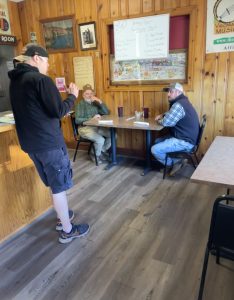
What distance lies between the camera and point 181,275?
1.76 meters

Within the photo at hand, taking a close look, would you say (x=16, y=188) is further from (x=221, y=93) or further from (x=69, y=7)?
(x=69, y=7)

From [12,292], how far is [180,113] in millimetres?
2346

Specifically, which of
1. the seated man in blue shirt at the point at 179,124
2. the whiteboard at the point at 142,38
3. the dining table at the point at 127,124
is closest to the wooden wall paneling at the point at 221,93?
the seated man in blue shirt at the point at 179,124

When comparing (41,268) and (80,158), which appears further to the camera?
(80,158)

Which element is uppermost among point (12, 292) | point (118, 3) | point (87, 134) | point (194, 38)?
point (118, 3)

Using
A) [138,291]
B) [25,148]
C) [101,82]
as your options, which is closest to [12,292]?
[138,291]

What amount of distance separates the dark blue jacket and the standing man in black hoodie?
1.54 m

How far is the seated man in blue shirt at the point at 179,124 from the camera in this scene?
2.99 metres

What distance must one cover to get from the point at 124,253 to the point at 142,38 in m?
2.81

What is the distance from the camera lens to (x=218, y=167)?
1646 mm

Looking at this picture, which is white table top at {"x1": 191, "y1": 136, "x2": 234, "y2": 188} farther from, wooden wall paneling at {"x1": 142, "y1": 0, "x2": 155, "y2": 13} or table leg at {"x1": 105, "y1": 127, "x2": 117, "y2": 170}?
wooden wall paneling at {"x1": 142, "y1": 0, "x2": 155, "y2": 13}

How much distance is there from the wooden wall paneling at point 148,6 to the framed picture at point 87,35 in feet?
2.65

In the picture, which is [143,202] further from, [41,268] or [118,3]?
[118,3]

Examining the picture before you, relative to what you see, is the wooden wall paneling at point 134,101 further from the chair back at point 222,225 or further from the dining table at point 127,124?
the chair back at point 222,225
